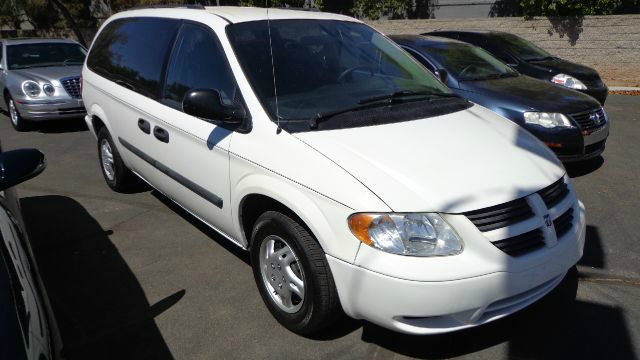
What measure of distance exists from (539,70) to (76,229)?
25.0ft

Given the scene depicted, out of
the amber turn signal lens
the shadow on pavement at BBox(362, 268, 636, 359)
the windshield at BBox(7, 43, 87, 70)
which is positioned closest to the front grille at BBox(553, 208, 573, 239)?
the shadow on pavement at BBox(362, 268, 636, 359)

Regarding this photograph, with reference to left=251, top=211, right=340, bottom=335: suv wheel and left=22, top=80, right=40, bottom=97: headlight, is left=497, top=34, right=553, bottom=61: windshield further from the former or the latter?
left=22, top=80, right=40, bottom=97: headlight

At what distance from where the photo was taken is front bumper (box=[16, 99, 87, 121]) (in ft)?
26.5

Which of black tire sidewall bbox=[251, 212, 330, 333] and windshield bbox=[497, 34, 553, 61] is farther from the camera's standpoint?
windshield bbox=[497, 34, 553, 61]

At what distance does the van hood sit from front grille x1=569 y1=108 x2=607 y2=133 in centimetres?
271

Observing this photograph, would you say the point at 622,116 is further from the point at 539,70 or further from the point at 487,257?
the point at 487,257

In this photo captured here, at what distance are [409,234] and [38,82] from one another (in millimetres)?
7890

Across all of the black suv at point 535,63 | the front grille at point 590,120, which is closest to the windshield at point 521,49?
the black suv at point 535,63

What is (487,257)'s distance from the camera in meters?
2.38

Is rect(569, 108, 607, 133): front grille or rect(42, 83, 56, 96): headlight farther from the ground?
rect(569, 108, 607, 133): front grille

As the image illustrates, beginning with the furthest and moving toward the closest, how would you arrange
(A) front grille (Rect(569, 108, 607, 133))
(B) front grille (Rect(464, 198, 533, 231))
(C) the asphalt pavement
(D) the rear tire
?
1. (D) the rear tire
2. (A) front grille (Rect(569, 108, 607, 133))
3. (C) the asphalt pavement
4. (B) front grille (Rect(464, 198, 533, 231))

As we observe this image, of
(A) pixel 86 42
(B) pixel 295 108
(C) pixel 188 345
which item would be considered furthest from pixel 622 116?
(A) pixel 86 42

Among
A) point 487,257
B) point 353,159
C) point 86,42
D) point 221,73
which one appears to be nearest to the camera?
point 487,257

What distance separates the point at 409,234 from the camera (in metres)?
2.36
